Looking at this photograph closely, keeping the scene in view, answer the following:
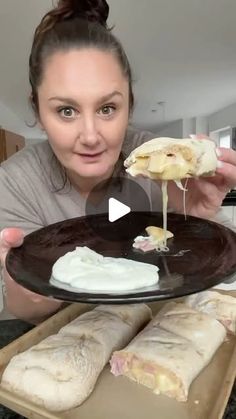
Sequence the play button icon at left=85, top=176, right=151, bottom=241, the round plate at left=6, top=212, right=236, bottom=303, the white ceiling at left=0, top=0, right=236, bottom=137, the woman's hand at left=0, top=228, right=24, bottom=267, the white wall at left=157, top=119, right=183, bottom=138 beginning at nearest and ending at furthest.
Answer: the round plate at left=6, top=212, right=236, bottom=303 < the woman's hand at left=0, top=228, right=24, bottom=267 < the play button icon at left=85, top=176, right=151, bottom=241 < the white ceiling at left=0, top=0, right=236, bottom=137 < the white wall at left=157, top=119, right=183, bottom=138

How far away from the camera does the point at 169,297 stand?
517 mm

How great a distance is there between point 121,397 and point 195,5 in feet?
9.68

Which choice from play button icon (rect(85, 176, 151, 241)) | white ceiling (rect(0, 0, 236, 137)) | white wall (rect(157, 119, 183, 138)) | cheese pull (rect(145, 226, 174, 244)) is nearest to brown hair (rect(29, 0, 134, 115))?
play button icon (rect(85, 176, 151, 241))

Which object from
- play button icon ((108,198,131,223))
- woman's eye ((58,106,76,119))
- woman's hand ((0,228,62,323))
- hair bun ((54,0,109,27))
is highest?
hair bun ((54,0,109,27))

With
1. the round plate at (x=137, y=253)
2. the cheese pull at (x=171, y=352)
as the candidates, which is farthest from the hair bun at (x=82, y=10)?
the cheese pull at (x=171, y=352)

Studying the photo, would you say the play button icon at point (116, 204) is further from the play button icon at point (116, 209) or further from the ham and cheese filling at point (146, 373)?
the ham and cheese filling at point (146, 373)

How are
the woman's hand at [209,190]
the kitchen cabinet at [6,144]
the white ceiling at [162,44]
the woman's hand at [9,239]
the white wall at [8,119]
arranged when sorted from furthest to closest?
the white wall at [8,119]
the kitchen cabinet at [6,144]
the white ceiling at [162,44]
the woman's hand at [209,190]
the woman's hand at [9,239]

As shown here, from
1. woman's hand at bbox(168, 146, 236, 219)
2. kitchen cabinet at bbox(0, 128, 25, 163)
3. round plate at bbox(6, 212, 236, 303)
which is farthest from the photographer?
kitchen cabinet at bbox(0, 128, 25, 163)

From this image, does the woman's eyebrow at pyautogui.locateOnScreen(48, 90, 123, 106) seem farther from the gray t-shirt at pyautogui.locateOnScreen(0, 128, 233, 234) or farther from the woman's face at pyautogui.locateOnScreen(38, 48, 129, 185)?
the gray t-shirt at pyautogui.locateOnScreen(0, 128, 233, 234)

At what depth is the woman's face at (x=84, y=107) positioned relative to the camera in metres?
0.79

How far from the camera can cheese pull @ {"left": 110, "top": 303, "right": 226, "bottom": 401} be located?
24.9 inches

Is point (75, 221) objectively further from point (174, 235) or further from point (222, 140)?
point (222, 140)

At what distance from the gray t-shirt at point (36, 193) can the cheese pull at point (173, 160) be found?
0.26 m

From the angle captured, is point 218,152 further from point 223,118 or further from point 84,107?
point 223,118
